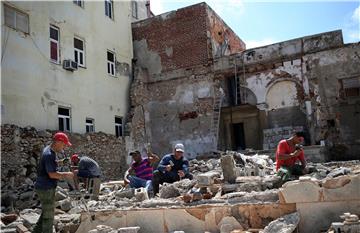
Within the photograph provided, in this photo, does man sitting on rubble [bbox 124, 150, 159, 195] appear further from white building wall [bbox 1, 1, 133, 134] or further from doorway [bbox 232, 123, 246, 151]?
doorway [bbox 232, 123, 246, 151]

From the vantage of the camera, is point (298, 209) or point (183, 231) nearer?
point (298, 209)

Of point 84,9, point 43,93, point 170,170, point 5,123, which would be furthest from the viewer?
point 84,9

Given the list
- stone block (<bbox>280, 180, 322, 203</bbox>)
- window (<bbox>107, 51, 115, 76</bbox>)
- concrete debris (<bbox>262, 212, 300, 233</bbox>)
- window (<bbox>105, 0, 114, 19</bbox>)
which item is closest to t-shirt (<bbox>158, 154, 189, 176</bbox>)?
stone block (<bbox>280, 180, 322, 203</bbox>)

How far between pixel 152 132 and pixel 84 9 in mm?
7476

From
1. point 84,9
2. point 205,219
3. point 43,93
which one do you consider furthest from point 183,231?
point 84,9

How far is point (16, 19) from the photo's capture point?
13688 mm

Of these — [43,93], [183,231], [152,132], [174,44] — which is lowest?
[183,231]

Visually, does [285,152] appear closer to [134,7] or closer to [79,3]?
[79,3]

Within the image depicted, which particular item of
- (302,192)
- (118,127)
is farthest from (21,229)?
(118,127)

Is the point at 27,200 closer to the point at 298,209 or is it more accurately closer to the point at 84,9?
the point at 298,209

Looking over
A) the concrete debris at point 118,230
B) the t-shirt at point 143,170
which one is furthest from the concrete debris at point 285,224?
the t-shirt at point 143,170

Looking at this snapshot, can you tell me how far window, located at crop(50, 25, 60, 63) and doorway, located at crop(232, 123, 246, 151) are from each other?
9567mm

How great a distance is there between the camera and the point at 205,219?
541 centimetres

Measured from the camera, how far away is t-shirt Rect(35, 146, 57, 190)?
17.5 ft
